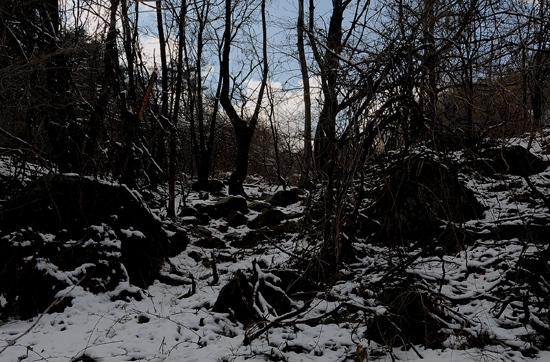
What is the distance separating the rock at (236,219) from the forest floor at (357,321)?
136 inches

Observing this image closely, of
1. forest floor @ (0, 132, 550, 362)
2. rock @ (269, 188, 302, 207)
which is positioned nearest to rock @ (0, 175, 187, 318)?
forest floor @ (0, 132, 550, 362)

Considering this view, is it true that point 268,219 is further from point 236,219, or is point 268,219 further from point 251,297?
point 251,297

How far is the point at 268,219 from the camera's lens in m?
7.89

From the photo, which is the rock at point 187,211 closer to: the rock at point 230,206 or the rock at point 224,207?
the rock at point 224,207

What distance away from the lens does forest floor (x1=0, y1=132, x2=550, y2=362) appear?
288 cm

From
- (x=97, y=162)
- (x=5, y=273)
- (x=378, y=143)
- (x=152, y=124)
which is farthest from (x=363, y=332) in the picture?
(x=152, y=124)

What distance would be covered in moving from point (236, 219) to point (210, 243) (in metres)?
1.52

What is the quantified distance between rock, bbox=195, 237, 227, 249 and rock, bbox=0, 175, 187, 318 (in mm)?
1270

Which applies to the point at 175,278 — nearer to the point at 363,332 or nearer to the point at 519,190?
the point at 363,332

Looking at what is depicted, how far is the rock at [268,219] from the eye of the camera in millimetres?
7832

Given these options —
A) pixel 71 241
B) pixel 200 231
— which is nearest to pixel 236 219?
pixel 200 231

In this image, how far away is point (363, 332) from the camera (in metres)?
3.20

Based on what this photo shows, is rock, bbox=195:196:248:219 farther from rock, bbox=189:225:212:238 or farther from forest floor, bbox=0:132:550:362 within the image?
forest floor, bbox=0:132:550:362

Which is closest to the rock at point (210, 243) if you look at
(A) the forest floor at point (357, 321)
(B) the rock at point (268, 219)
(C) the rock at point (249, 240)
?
(C) the rock at point (249, 240)
